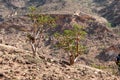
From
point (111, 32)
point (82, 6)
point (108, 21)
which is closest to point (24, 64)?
point (111, 32)

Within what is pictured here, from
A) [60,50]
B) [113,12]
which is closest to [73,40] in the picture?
[60,50]

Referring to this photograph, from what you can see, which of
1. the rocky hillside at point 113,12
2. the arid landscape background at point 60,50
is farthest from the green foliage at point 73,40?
the rocky hillside at point 113,12

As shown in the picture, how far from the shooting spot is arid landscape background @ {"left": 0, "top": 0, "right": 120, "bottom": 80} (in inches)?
1401

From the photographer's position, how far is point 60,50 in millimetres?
88688

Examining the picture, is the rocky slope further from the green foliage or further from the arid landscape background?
the green foliage

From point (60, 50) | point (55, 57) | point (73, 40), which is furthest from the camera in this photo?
point (60, 50)

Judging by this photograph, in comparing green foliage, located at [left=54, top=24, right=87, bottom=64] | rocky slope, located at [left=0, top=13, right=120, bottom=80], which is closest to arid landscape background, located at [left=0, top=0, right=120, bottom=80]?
rocky slope, located at [left=0, top=13, right=120, bottom=80]

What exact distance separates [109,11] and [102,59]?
3628 centimetres

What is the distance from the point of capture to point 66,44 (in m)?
43.2

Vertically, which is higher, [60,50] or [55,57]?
[55,57]

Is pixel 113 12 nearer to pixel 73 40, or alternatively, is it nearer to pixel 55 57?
pixel 55 57

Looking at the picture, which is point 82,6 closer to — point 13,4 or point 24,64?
point 13,4

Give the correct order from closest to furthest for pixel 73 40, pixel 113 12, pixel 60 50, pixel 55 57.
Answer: pixel 73 40
pixel 55 57
pixel 60 50
pixel 113 12

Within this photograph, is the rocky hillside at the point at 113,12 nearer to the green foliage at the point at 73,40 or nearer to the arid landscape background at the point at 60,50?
the arid landscape background at the point at 60,50
